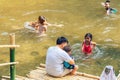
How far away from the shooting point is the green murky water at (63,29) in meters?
12.2

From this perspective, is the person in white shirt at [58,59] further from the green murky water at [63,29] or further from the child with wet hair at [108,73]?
the green murky water at [63,29]

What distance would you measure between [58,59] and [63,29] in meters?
5.78

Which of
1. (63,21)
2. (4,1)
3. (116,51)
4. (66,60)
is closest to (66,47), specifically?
(66,60)

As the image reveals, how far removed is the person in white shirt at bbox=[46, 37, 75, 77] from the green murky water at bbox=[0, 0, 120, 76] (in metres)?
1.98

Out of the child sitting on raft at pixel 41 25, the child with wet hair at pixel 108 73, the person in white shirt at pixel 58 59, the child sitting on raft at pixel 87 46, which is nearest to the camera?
the child with wet hair at pixel 108 73

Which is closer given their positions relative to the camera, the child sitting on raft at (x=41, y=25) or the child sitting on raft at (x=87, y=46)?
the child sitting on raft at (x=87, y=46)

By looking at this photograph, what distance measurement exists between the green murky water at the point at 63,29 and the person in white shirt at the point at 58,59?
1.98m

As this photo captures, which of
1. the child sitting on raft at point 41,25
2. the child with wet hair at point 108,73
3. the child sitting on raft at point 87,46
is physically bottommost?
the child with wet hair at point 108,73

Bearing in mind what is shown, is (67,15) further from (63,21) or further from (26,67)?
(26,67)

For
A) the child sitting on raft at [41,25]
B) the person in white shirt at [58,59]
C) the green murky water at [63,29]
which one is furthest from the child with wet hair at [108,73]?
the child sitting on raft at [41,25]

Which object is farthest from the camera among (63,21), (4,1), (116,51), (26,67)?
(4,1)

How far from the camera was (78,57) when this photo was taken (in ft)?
41.2

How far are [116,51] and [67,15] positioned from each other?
15.5 ft

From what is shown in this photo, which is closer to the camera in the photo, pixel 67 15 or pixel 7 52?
pixel 7 52
